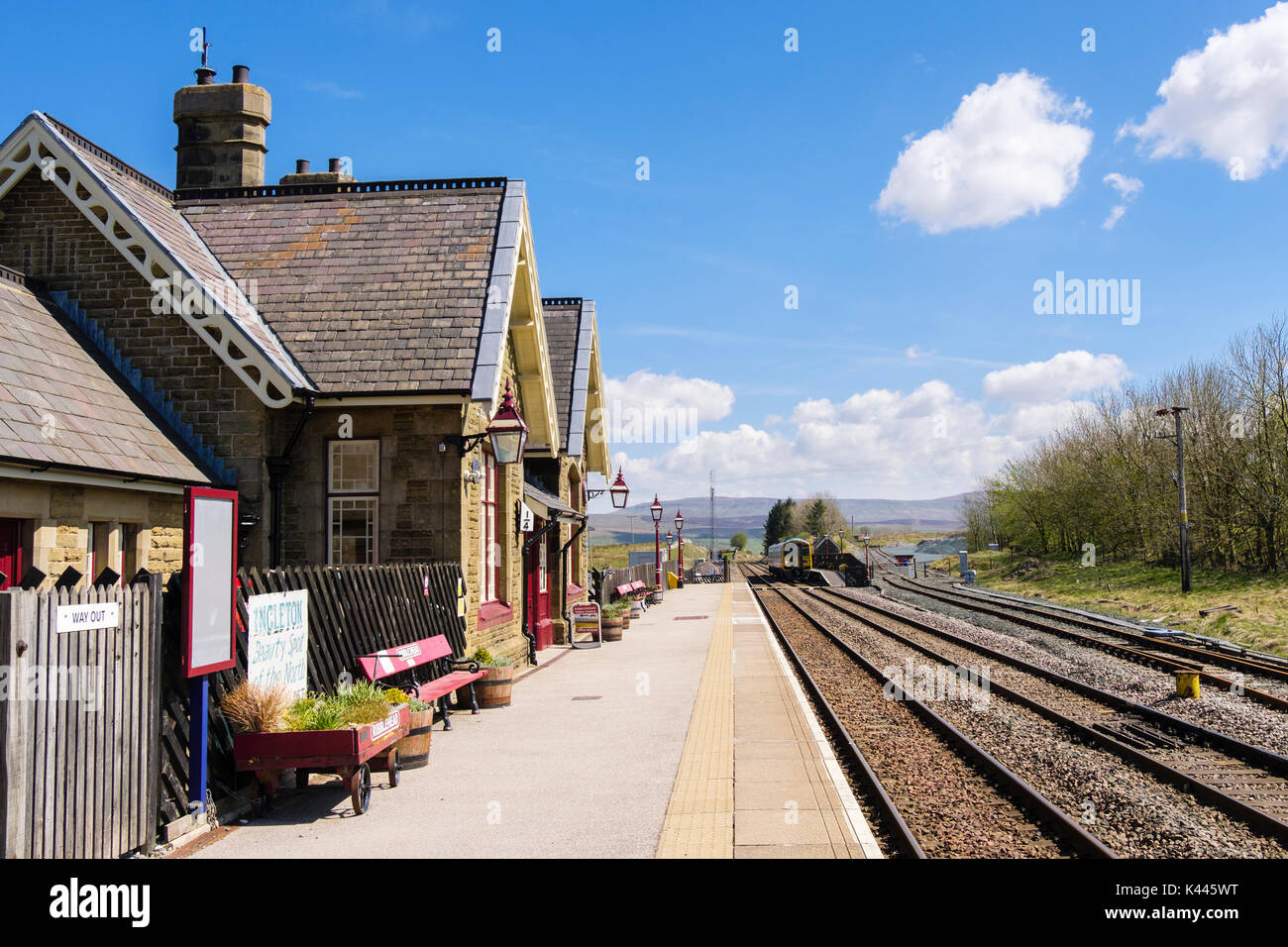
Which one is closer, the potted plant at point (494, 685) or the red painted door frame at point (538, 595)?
the potted plant at point (494, 685)

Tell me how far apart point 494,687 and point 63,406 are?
570cm

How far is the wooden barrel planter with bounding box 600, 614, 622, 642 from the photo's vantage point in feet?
71.7

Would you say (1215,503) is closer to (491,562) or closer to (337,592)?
(491,562)

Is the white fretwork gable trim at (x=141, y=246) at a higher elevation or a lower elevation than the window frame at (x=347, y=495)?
higher

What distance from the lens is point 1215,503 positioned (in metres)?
35.6

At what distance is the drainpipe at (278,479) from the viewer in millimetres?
12430

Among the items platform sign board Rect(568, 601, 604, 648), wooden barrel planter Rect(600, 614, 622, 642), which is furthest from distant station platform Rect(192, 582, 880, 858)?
wooden barrel planter Rect(600, 614, 622, 642)

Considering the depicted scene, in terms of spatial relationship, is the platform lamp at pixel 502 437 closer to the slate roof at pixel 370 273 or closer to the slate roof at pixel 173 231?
the slate roof at pixel 370 273

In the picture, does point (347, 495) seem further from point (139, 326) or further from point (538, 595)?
point (538, 595)

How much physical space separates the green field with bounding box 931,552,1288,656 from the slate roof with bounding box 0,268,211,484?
787 inches

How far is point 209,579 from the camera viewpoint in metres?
6.43

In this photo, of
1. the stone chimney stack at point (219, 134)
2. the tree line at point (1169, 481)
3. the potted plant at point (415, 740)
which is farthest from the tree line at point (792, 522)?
the potted plant at point (415, 740)

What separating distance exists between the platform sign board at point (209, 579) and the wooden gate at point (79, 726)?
0.68 feet
